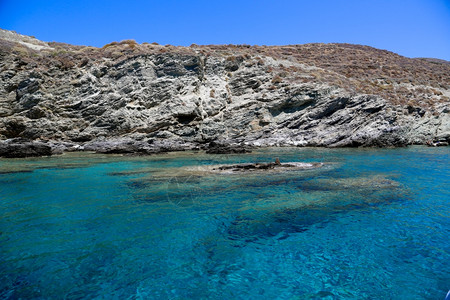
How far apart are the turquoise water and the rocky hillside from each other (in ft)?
69.7

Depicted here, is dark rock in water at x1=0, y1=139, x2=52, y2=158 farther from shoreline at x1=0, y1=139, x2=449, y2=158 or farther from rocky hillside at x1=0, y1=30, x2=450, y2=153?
rocky hillside at x1=0, y1=30, x2=450, y2=153

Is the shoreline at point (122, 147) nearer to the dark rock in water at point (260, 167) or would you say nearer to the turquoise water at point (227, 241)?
the dark rock in water at point (260, 167)

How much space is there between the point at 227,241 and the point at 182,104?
3150 cm

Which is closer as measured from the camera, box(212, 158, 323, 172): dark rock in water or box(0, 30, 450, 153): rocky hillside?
box(212, 158, 323, 172): dark rock in water

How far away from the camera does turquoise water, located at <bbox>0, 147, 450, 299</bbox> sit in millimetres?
5203

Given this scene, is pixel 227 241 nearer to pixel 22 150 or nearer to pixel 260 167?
pixel 260 167

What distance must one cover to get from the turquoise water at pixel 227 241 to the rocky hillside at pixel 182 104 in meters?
21.2

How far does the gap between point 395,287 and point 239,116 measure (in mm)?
34127

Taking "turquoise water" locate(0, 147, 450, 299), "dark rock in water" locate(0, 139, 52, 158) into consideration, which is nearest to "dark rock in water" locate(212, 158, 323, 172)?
"turquoise water" locate(0, 147, 450, 299)

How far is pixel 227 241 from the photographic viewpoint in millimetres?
7203

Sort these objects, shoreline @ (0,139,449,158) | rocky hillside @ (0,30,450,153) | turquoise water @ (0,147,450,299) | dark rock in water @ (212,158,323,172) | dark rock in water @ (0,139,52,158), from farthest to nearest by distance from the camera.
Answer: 1. rocky hillside @ (0,30,450,153)
2. shoreline @ (0,139,449,158)
3. dark rock in water @ (0,139,52,158)
4. dark rock in water @ (212,158,323,172)
5. turquoise water @ (0,147,450,299)

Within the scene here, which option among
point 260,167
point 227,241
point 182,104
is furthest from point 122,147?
point 227,241

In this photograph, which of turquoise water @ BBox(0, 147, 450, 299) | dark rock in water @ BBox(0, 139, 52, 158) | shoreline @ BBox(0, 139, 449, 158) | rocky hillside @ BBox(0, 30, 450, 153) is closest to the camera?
turquoise water @ BBox(0, 147, 450, 299)

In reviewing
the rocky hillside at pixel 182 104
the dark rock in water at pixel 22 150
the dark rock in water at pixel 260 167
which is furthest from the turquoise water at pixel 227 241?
the rocky hillside at pixel 182 104
